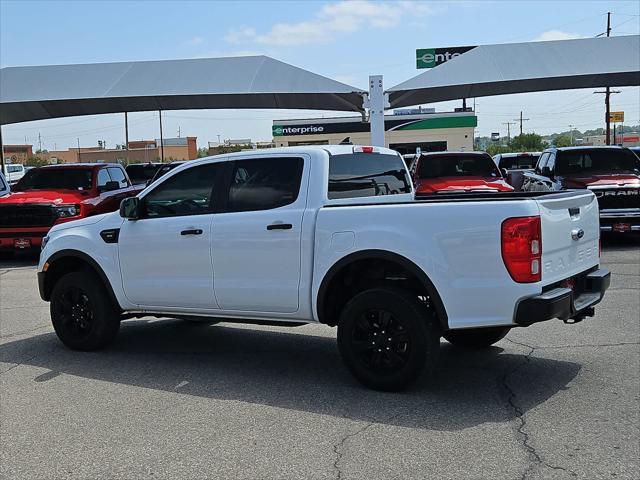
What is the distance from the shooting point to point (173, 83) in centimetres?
2211

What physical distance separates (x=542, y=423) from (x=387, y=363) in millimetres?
1236

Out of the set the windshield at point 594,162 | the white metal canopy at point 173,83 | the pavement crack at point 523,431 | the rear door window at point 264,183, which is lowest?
the pavement crack at point 523,431

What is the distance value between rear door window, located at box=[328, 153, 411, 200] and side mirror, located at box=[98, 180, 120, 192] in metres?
9.85

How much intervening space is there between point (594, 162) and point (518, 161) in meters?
9.00

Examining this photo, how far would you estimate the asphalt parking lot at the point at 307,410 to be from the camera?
4266 millimetres

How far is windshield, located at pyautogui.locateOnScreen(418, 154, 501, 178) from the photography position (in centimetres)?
1520

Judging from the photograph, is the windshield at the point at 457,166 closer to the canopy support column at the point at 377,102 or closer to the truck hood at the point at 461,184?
the truck hood at the point at 461,184

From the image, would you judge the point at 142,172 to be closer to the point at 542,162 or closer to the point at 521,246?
the point at 542,162

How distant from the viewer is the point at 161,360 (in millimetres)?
6785

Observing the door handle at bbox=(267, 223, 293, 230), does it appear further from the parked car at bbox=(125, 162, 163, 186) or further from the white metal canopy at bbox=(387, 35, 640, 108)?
the parked car at bbox=(125, 162, 163, 186)

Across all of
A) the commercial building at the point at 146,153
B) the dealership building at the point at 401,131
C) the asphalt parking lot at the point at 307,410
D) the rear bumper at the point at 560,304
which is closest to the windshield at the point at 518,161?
the asphalt parking lot at the point at 307,410

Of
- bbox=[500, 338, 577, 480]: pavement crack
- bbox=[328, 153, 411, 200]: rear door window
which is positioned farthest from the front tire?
bbox=[328, 153, 411, 200]: rear door window

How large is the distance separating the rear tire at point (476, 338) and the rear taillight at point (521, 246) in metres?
1.76

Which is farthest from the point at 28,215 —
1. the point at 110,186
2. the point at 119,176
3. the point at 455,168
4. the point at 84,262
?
the point at 455,168
